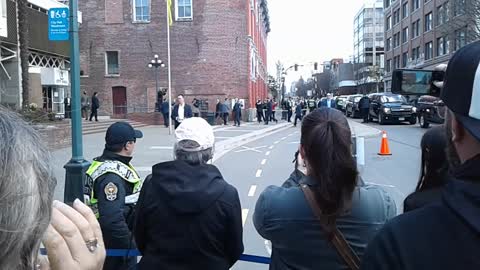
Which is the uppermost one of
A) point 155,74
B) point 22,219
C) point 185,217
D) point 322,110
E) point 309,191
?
point 155,74

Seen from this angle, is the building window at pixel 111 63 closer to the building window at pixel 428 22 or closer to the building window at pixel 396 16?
the building window at pixel 428 22

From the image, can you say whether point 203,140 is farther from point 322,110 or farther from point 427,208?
point 427,208

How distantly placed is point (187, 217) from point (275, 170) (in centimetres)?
1082

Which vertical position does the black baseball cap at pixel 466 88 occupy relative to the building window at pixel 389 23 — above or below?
below

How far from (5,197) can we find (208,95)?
42.0 meters

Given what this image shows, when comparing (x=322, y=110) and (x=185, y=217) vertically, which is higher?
(x=322, y=110)

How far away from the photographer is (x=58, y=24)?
8344 mm

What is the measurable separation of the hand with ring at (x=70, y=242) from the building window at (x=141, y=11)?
45123mm

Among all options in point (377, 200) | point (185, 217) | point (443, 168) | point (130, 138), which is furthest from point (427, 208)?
point (130, 138)

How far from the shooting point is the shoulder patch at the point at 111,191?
3.54 metres

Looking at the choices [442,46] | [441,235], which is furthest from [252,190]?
[442,46]

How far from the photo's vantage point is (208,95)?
1687 inches

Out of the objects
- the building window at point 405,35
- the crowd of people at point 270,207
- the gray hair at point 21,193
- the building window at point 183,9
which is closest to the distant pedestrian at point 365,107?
the building window at point 183,9

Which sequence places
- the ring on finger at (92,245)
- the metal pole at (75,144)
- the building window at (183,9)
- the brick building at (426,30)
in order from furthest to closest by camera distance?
the building window at (183,9) → the brick building at (426,30) → the metal pole at (75,144) → the ring on finger at (92,245)
